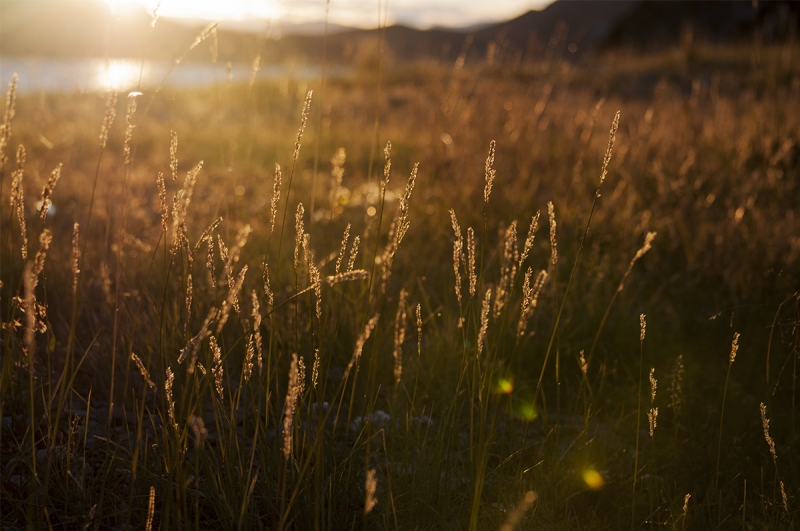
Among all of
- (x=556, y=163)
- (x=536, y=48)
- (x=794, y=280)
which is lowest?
(x=794, y=280)

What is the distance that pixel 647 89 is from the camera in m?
9.52

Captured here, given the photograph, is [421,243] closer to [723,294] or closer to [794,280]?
[723,294]

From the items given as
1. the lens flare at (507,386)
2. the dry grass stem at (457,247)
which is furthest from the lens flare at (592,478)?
the dry grass stem at (457,247)

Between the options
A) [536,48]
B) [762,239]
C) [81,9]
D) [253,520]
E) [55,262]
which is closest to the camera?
[253,520]

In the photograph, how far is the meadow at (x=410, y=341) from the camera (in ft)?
3.99

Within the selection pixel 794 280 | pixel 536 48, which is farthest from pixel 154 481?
pixel 536 48

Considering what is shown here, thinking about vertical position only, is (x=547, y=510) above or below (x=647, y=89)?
below

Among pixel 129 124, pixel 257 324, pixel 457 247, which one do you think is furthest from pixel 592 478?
pixel 129 124

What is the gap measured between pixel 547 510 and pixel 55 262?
221 centimetres

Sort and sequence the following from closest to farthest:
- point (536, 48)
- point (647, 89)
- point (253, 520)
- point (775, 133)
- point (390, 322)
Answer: point (253, 520)
point (390, 322)
point (536, 48)
point (775, 133)
point (647, 89)

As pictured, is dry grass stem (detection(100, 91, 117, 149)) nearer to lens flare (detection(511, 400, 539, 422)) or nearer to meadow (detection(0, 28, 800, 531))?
meadow (detection(0, 28, 800, 531))

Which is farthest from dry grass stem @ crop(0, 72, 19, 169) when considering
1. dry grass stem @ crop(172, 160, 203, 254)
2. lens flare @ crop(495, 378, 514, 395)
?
lens flare @ crop(495, 378, 514, 395)

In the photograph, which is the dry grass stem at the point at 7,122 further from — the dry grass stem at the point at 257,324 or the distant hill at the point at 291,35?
the dry grass stem at the point at 257,324

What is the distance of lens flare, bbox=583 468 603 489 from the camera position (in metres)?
1.51
